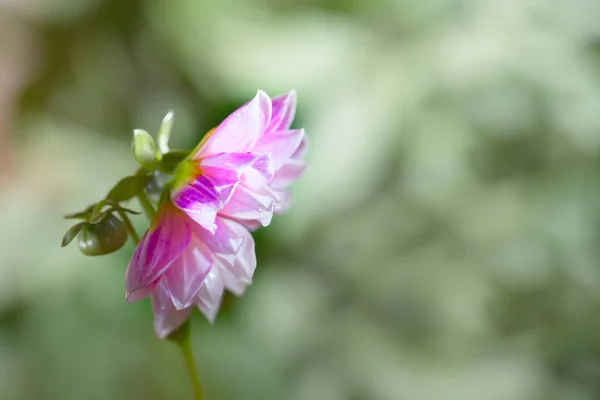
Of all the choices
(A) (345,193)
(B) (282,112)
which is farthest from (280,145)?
(A) (345,193)

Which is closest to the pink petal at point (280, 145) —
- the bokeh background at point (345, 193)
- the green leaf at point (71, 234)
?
the green leaf at point (71, 234)

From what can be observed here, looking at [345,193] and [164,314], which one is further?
[345,193]

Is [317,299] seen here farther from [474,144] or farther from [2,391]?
Result: [2,391]

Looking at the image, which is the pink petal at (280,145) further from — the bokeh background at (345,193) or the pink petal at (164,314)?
the bokeh background at (345,193)

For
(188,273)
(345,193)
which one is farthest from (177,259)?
(345,193)

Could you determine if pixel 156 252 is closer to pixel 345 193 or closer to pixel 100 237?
pixel 100 237

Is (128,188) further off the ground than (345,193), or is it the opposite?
(345,193)
